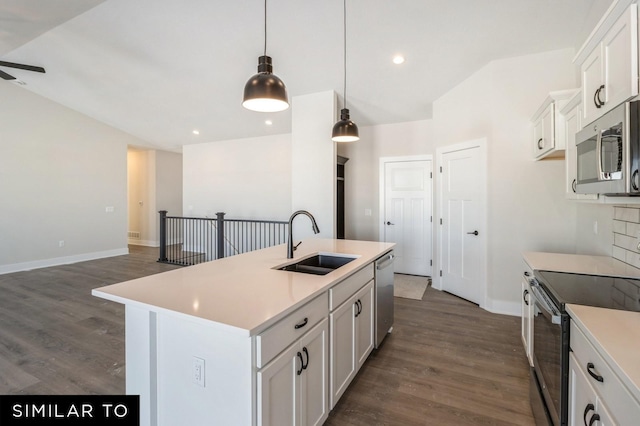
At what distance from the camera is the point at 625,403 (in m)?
0.90

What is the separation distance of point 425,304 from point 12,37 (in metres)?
6.49

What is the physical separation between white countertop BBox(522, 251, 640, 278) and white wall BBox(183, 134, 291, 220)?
5.02m

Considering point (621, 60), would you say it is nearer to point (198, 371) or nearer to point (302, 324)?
point (302, 324)

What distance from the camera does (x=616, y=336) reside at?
1114mm

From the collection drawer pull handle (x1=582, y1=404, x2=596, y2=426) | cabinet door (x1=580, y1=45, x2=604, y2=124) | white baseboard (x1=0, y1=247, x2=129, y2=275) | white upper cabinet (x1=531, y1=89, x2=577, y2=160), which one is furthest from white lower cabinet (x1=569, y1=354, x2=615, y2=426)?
white baseboard (x1=0, y1=247, x2=129, y2=275)

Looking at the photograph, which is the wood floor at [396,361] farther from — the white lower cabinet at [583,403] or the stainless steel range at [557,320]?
the white lower cabinet at [583,403]

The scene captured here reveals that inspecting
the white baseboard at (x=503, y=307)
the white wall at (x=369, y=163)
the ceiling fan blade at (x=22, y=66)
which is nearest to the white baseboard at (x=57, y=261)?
the ceiling fan blade at (x=22, y=66)

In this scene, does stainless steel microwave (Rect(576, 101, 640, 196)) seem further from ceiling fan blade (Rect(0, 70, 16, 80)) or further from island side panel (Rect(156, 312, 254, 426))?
ceiling fan blade (Rect(0, 70, 16, 80))

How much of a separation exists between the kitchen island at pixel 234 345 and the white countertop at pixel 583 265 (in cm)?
159

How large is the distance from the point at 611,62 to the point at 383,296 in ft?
7.13

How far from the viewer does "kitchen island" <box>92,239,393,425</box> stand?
1190mm

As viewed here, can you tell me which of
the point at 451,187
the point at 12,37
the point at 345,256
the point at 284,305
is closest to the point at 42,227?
the point at 12,37

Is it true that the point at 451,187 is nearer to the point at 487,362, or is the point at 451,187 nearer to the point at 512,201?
the point at 512,201

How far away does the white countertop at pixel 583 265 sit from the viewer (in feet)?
6.55
